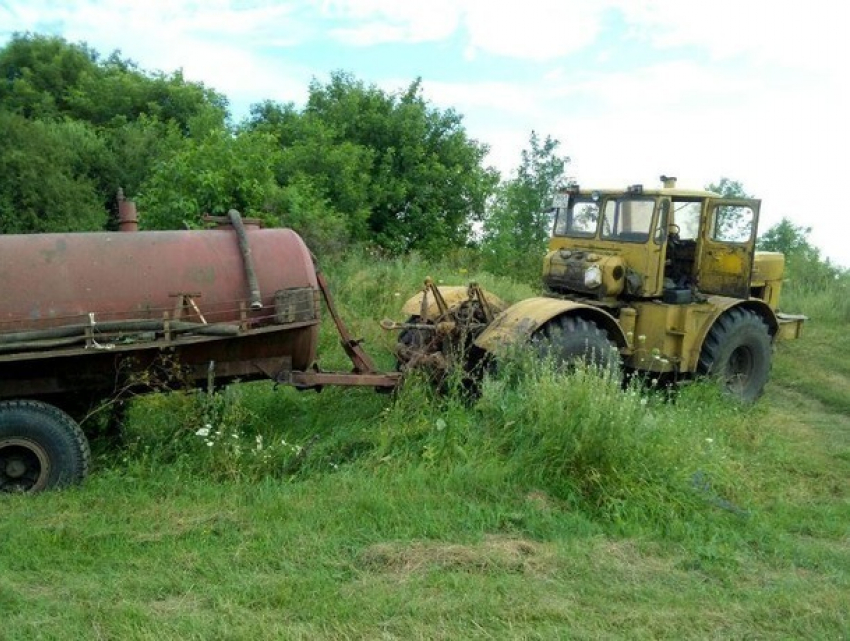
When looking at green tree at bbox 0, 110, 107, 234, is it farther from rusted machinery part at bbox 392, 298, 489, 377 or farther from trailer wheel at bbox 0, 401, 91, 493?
trailer wheel at bbox 0, 401, 91, 493

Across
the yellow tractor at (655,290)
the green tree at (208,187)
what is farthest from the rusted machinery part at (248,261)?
the green tree at (208,187)

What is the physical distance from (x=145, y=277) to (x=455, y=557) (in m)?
3.15

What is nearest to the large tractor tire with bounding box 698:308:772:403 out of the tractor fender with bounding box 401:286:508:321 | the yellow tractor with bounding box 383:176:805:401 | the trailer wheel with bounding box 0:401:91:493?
the yellow tractor with bounding box 383:176:805:401

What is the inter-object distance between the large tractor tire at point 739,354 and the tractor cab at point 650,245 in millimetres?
367

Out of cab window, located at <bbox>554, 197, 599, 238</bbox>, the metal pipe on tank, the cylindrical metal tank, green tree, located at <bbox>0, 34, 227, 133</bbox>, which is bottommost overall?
the cylindrical metal tank

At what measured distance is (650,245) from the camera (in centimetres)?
847

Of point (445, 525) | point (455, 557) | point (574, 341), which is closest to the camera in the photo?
point (455, 557)

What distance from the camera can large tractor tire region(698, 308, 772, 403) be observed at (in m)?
8.70

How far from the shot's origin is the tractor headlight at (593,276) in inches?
332

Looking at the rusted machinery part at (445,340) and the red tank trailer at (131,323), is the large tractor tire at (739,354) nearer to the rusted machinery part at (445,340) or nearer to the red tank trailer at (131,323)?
the rusted machinery part at (445,340)

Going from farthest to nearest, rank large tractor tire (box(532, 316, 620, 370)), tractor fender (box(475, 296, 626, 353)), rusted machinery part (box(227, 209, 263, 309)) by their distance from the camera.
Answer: large tractor tire (box(532, 316, 620, 370)), tractor fender (box(475, 296, 626, 353)), rusted machinery part (box(227, 209, 263, 309))

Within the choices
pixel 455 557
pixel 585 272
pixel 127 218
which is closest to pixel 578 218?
pixel 585 272

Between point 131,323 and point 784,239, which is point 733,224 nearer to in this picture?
point 131,323

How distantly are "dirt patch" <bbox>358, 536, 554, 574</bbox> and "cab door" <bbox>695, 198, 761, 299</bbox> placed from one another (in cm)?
515
